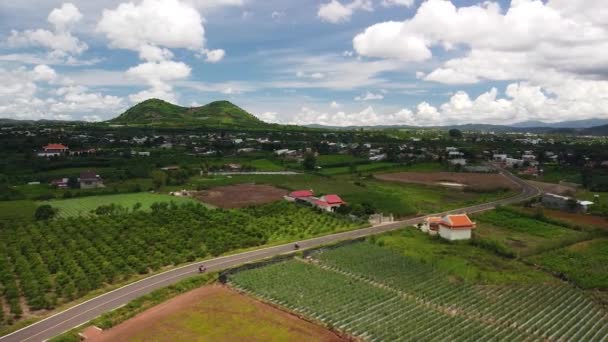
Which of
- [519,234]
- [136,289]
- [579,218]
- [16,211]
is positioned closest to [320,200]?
[519,234]

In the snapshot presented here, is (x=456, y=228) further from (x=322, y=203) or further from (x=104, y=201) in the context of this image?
(x=104, y=201)

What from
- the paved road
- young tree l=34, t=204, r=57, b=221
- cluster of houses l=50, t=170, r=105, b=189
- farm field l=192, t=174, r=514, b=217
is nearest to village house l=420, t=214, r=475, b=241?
the paved road

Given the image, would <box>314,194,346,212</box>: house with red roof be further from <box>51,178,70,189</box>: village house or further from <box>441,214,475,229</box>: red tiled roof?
<box>51,178,70,189</box>: village house

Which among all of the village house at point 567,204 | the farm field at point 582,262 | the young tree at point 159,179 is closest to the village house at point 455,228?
the farm field at point 582,262

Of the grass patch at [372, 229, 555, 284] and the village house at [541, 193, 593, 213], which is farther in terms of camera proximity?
the village house at [541, 193, 593, 213]

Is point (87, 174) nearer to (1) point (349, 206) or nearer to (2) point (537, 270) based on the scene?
(1) point (349, 206)
